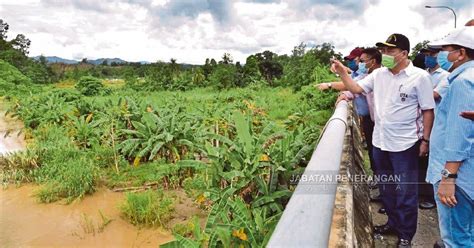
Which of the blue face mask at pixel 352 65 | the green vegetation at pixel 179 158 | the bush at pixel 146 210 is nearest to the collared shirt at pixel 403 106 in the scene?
the green vegetation at pixel 179 158

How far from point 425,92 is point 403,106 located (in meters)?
0.18

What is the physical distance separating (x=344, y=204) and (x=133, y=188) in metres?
5.26

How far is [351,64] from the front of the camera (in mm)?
5652

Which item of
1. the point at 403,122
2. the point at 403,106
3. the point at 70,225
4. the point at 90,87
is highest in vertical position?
the point at 403,106

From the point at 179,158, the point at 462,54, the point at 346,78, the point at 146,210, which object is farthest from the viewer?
the point at 179,158

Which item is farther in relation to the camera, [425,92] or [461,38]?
[425,92]

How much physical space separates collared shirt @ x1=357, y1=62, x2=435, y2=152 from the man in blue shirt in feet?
1.50

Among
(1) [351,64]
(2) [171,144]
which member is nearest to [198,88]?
(2) [171,144]

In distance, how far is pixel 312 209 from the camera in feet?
3.83

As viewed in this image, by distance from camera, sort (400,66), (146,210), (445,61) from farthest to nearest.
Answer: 1. (146,210)
2. (400,66)
3. (445,61)

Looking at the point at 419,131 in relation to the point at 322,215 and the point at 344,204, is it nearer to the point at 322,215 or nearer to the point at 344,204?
the point at 344,204

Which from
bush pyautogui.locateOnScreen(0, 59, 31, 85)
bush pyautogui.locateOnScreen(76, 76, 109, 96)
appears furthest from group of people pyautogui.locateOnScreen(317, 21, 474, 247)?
bush pyautogui.locateOnScreen(76, 76, 109, 96)

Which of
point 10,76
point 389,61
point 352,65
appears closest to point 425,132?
point 389,61

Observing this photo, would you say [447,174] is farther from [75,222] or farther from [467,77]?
[75,222]
